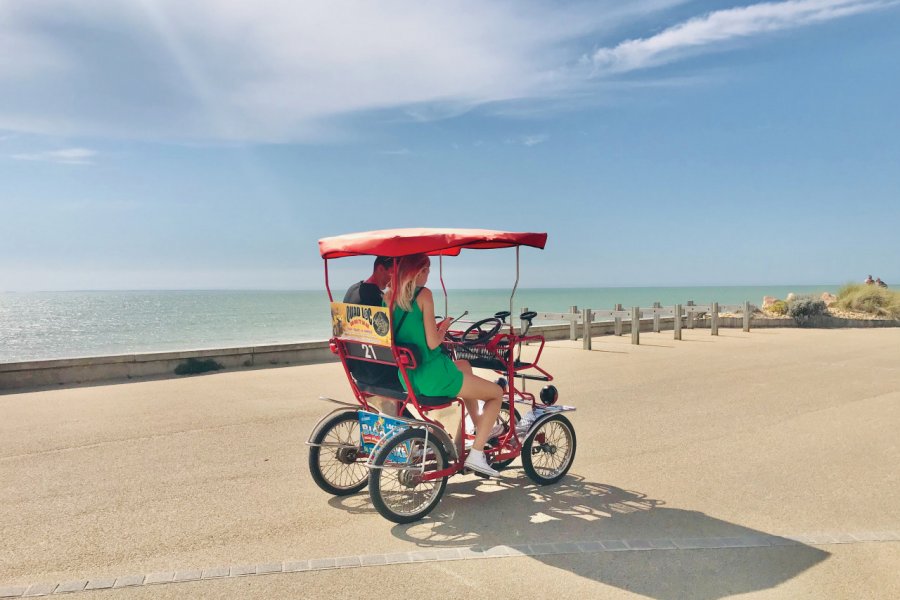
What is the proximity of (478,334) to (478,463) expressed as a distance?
1.17 meters

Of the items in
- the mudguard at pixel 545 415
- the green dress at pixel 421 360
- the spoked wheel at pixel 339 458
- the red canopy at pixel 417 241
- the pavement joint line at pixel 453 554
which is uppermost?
the red canopy at pixel 417 241

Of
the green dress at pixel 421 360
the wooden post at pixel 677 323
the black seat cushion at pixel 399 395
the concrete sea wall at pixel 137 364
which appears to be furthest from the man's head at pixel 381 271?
the wooden post at pixel 677 323

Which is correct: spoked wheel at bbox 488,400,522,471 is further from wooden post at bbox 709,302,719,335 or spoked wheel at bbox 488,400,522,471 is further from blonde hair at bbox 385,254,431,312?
wooden post at bbox 709,302,719,335

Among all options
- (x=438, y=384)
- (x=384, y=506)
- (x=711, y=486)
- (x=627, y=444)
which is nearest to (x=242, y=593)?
(x=384, y=506)

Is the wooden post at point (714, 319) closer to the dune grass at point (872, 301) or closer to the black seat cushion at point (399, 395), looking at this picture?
the dune grass at point (872, 301)

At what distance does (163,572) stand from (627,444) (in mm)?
4515

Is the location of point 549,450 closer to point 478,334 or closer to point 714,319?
point 478,334

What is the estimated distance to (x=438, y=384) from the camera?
4891 millimetres

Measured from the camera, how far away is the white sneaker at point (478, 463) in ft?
16.6

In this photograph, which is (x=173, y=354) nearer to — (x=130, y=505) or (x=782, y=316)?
(x=130, y=505)

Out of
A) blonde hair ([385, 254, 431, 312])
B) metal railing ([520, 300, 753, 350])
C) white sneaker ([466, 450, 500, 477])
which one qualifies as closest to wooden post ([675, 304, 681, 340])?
metal railing ([520, 300, 753, 350])

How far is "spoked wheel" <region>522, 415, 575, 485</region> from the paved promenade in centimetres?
13

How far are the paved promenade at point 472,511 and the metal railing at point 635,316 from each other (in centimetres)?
764

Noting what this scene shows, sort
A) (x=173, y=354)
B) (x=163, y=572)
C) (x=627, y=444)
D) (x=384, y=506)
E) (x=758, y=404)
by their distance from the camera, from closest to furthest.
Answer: (x=163, y=572)
(x=384, y=506)
(x=627, y=444)
(x=758, y=404)
(x=173, y=354)
